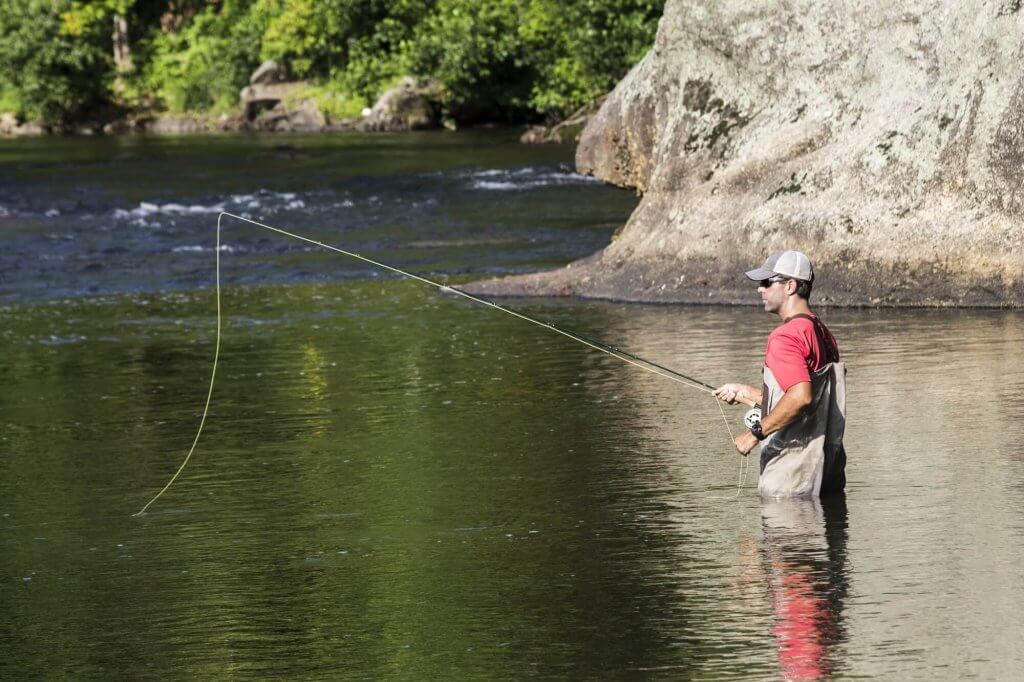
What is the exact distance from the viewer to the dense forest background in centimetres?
4494

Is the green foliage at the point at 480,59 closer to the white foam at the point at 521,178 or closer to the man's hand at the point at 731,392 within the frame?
the white foam at the point at 521,178

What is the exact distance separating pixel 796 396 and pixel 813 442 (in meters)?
0.39

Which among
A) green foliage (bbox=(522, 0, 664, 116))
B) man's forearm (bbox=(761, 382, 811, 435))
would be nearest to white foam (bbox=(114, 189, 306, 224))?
green foliage (bbox=(522, 0, 664, 116))

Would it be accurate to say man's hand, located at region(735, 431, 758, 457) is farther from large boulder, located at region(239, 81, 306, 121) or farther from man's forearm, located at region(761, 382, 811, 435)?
large boulder, located at region(239, 81, 306, 121)

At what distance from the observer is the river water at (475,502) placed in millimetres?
6055

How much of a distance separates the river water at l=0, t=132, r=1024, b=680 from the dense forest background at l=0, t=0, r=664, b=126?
2862cm

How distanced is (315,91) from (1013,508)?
159 ft

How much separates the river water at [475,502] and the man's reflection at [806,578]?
0.05ft

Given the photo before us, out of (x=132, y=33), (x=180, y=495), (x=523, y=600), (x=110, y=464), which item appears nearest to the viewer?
(x=523, y=600)

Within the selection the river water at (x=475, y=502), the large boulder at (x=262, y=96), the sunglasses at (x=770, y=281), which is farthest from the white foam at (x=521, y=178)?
the large boulder at (x=262, y=96)

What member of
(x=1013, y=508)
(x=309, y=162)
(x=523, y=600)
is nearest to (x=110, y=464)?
(x=523, y=600)

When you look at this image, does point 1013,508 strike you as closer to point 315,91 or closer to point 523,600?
point 523,600

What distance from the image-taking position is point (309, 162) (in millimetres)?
36469

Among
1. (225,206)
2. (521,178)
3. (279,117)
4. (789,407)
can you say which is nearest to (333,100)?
(279,117)
